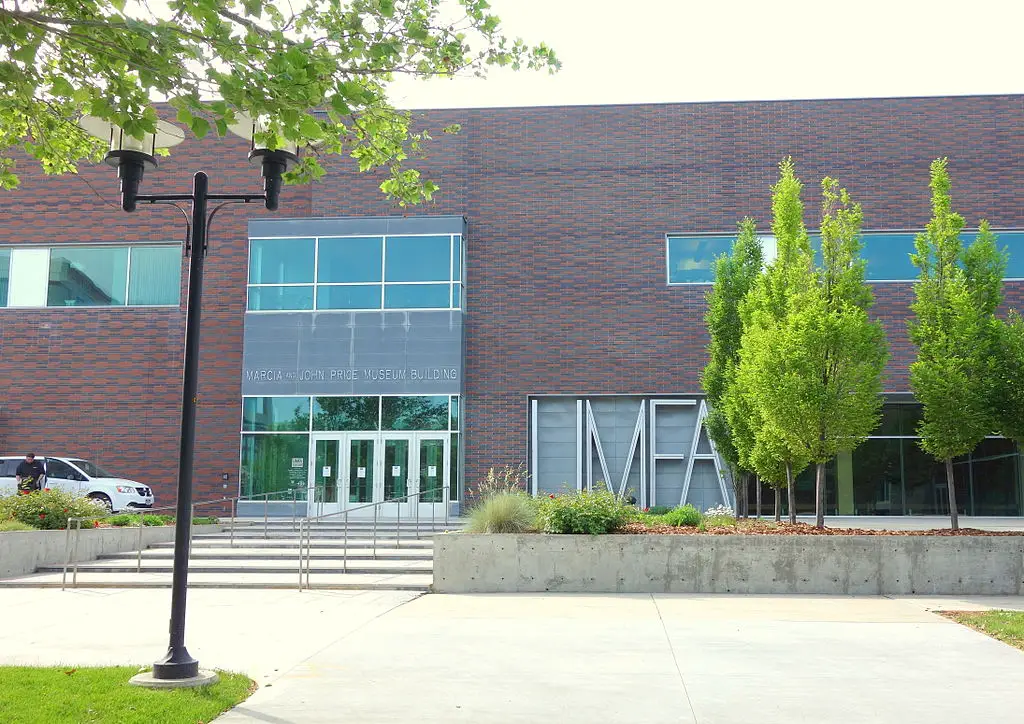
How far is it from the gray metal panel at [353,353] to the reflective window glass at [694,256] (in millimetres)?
5613

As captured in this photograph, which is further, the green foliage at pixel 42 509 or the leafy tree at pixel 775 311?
the green foliage at pixel 42 509

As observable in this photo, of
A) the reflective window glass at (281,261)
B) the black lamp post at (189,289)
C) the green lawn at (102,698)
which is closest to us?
the green lawn at (102,698)

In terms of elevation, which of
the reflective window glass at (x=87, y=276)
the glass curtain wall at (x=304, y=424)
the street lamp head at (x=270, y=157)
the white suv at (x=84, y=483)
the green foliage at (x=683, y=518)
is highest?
the reflective window glass at (x=87, y=276)

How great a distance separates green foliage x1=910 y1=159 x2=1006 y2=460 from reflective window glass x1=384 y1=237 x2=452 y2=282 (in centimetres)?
1249

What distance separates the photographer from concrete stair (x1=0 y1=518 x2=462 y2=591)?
14.3m

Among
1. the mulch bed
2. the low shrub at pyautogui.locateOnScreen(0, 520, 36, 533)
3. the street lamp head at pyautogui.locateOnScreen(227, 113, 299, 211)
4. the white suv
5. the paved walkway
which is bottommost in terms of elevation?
the paved walkway

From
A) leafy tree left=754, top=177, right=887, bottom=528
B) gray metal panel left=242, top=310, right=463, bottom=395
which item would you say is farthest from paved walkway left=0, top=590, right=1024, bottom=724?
gray metal panel left=242, top=310, right=463, bottom=395

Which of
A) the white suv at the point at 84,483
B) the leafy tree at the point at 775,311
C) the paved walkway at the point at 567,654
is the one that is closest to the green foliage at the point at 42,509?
the paved walkway at the point at 567,654

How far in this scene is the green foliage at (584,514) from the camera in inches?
537

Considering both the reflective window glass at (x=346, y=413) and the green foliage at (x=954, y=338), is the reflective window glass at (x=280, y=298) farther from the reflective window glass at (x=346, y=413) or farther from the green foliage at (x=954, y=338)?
the green foliage at (x=954, y=338)

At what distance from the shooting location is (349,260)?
24891 millimetres

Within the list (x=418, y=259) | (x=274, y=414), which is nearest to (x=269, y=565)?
(x=274, y=414)

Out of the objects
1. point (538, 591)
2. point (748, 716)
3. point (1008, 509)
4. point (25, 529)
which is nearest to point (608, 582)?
point (538, 591)

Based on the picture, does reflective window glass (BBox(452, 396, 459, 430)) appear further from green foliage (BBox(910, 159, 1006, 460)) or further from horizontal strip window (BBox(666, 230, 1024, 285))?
green foliage (BBox(910, 159, 1006, 460))
